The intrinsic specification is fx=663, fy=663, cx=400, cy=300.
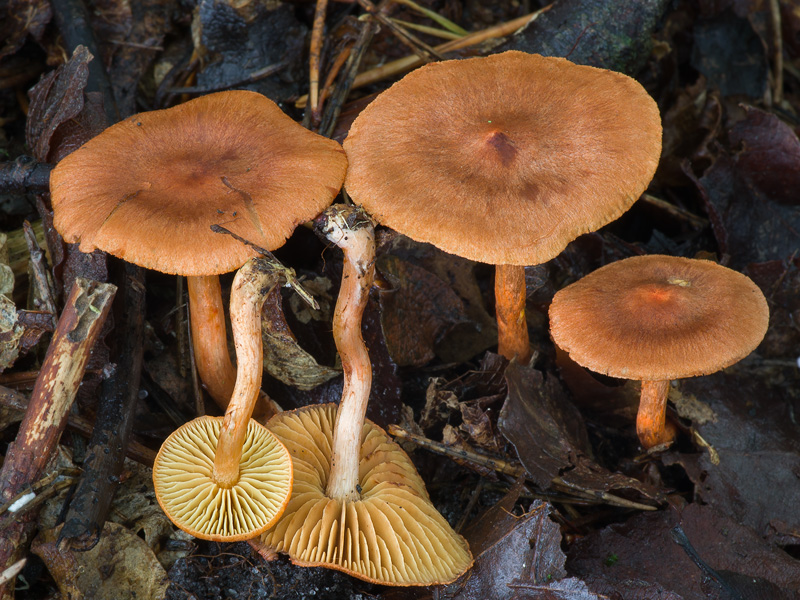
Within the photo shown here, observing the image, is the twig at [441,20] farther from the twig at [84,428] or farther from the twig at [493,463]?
the twig at [84,428]

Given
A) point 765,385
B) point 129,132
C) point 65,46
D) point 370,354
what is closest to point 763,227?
point 765,385

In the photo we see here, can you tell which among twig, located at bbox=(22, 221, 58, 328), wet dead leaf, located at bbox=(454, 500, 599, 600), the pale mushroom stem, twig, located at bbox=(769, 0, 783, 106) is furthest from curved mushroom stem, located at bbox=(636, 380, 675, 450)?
twig, located at bbox=(22, 221, 58, 328)

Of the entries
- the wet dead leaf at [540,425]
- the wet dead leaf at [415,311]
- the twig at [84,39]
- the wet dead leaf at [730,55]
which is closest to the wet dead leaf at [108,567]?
the wet dead leaf at [415,311]

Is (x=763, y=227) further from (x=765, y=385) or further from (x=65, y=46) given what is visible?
(x=65, y=46)

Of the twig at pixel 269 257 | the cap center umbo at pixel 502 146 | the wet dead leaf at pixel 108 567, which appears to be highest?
the cap center umbo at pixel 502 146

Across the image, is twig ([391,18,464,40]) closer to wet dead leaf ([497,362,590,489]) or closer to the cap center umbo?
the cap center umbo

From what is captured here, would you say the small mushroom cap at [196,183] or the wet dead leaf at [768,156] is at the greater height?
the small mushroom cap at [196,183]

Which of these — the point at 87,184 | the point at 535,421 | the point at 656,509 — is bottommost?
the point at 656,509

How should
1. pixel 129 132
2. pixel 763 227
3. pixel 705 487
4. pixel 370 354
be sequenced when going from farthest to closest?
pixel 763 227, pixel 370 354, pixel 705 487, pixel 129 132
